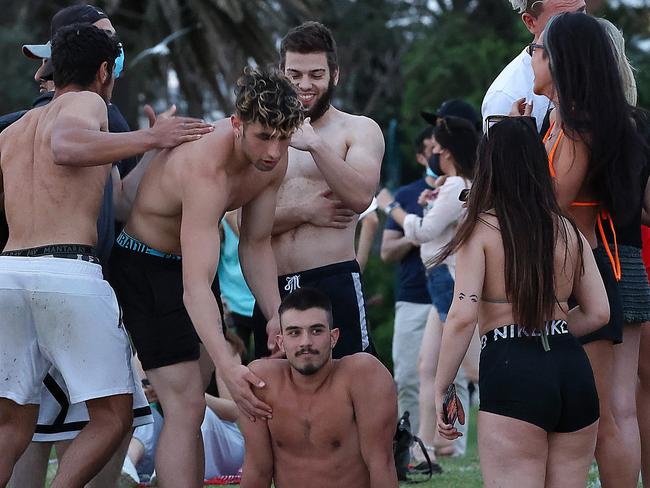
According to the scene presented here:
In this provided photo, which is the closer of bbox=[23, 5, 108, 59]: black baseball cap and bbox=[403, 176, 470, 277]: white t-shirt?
bbox=[23, 5, 108, 59]: black baseball cap

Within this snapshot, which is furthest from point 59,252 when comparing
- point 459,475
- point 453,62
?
point 453,62

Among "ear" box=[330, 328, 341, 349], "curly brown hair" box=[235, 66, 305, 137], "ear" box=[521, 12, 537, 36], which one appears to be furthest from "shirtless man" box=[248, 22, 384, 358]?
"ear" box=[521, 12, 537, 36]

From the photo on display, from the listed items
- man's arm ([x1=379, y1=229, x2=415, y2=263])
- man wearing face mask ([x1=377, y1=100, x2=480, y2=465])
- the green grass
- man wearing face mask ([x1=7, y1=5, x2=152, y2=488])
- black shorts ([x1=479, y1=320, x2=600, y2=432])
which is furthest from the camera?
man's arm ([x1=379, y1=229, x2=415, y2=263])

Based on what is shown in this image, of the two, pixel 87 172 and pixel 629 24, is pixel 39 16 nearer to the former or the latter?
pixel 629 24

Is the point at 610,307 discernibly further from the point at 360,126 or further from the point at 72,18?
the point at 72,18

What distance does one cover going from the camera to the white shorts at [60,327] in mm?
4672

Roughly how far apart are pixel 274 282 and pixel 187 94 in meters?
12.4

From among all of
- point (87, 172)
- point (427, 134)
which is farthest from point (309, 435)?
point (427, 134)

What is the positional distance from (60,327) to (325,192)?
4.36ft

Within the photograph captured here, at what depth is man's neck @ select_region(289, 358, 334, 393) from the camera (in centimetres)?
466

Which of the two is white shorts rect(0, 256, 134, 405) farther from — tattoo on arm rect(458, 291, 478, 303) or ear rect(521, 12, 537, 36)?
ear rect(521, 12, 537, 36)

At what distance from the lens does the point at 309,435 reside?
468 cm

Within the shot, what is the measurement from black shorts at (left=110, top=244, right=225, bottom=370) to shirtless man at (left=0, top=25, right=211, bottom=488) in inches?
5.3

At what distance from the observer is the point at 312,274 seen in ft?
17.0
